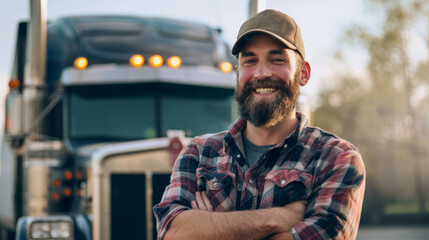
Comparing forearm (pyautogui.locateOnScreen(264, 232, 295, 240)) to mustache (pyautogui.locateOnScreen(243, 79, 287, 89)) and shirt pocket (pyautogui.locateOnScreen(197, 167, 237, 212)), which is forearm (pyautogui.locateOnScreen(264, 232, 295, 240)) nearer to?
shirt pocket (pyautogui.locateOnScreen(197, 167, 237, 212))

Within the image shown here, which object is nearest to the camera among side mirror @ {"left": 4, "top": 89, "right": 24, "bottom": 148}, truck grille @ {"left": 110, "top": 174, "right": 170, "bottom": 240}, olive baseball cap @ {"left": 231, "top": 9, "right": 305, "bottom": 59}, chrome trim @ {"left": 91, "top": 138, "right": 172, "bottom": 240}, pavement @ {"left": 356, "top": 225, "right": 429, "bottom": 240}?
olive baseball cap @ {"left": 231, "top": 9, "right": 305, "bottom": 59}

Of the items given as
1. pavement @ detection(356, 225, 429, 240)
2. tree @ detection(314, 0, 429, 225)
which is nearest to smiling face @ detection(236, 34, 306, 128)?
pavement @ detection(356, 225, 429, 240)

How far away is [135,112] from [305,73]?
13.8 ft

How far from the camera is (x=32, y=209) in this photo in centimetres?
710

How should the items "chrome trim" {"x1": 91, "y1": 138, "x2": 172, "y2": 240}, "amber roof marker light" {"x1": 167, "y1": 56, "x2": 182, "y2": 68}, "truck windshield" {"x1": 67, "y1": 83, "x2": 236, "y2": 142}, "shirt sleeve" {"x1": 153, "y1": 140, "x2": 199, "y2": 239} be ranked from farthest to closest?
"amber roof marker light" {"x1": 167, "y1": 56, "x2": 182, "y2": 68}, "truck windshield" {"x1": 67, "y1": 83, "x2": 236, "y2": 142}, "chrome trim" {"x1": 91, "y1": 138, "x2": 172, "y2": 240}, "shirt sleeve" {"x1": 153, "y1": 140, "x2": 199, "y2": 239}

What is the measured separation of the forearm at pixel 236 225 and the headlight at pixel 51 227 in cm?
307

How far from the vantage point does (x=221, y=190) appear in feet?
10.4

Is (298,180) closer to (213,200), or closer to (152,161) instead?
(213,200)

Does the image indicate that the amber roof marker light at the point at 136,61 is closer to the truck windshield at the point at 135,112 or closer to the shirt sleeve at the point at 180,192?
the truck windshield at the point at 135,112

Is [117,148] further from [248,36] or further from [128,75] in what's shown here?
[248,36]

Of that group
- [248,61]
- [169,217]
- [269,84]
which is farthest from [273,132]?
[169,217]

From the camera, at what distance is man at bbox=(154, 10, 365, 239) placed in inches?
119

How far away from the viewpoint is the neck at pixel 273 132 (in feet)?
10.6

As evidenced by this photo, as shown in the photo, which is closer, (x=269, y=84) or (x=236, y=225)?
(x=236, y=225)
